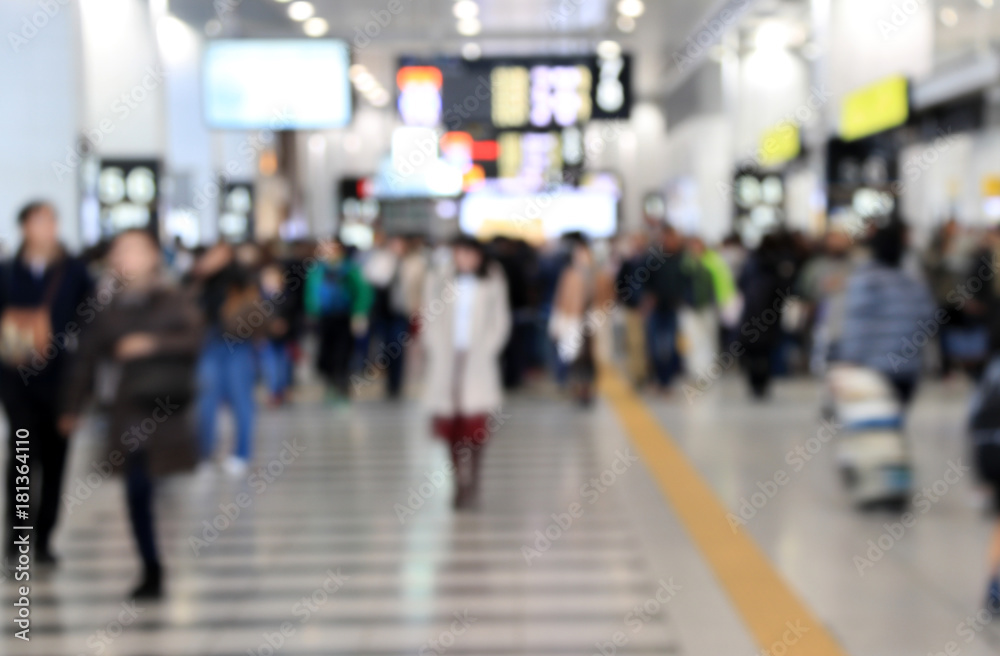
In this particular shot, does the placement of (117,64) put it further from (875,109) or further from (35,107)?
(875,109)

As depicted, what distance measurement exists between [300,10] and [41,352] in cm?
1376

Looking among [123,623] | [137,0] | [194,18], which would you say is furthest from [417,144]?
[123,623]

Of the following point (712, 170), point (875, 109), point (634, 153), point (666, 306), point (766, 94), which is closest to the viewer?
point (875, 109)

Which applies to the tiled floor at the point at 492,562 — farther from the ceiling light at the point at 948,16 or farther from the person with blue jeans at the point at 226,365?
the ceiling light at the point at 948,16

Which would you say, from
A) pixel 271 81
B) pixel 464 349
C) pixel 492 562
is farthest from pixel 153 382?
pixel 271 81

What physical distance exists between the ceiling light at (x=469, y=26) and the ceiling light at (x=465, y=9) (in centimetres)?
27

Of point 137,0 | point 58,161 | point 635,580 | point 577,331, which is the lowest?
point 635,580

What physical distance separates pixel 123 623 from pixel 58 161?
6732 millimetres

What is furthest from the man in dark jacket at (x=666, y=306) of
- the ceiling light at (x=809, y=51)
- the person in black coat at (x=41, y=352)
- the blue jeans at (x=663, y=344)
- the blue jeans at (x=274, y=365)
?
the ceiling light at (x=809, y=51)

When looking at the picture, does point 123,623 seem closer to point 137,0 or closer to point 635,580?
point 635,580

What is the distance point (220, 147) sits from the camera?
21266 millimetres

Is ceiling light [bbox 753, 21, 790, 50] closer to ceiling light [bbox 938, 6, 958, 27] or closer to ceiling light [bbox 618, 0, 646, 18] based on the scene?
ceiling light [bbox 938, 6, 958, 27]

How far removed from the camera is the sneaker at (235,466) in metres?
9.35

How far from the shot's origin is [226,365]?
30.8 feet
